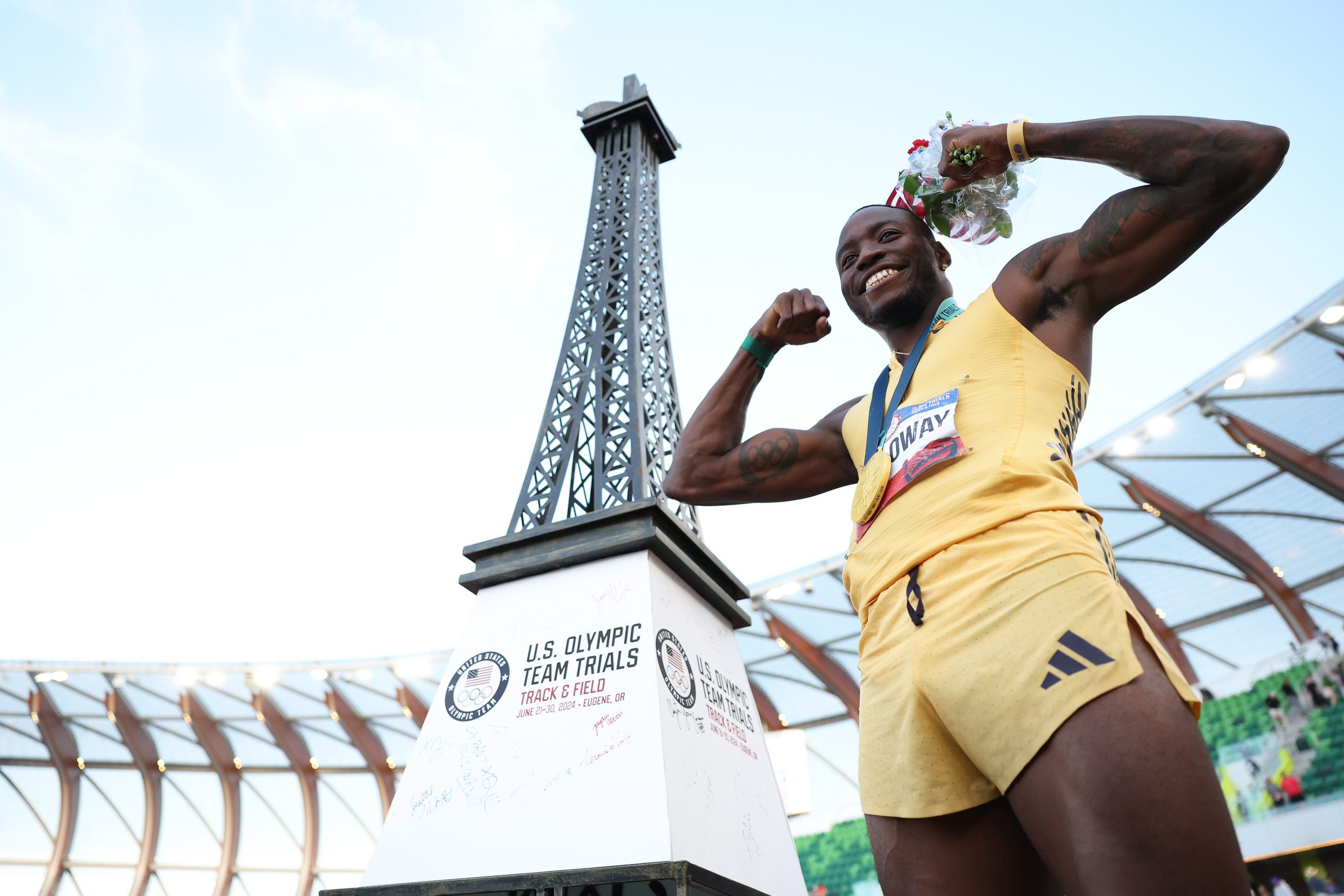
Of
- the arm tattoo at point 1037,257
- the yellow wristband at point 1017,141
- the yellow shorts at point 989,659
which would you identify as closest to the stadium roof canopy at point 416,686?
the arm tattoo at point 1037,257

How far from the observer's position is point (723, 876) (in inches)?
167

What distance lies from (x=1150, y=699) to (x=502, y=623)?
5.07 m

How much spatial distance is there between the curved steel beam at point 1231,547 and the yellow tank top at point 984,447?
1503 cm

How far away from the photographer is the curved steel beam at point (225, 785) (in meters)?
24.0

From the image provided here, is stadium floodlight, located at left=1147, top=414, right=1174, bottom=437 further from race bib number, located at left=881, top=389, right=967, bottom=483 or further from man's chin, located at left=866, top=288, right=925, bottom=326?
race bib number, located at left=881, top=389, right=967, bottom=483

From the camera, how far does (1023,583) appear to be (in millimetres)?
1336

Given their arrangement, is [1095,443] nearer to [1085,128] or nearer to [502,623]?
[502,623]

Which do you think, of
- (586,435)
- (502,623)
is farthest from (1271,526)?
(502,623)

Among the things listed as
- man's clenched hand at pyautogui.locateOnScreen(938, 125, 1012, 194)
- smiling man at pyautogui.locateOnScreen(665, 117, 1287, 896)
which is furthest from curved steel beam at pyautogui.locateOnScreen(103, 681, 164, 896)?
man's clenched hand at pyautogui.locateOnScreen(938, 125, 1012, 194)

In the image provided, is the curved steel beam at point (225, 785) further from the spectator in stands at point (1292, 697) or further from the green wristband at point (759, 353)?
the green wristband at point (759, 353)

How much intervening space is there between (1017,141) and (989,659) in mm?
1018

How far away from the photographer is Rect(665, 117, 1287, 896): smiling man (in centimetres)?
114

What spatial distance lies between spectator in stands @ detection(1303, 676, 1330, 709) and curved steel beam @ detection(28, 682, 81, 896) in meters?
29.2

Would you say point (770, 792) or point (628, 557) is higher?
point (628, 557)
